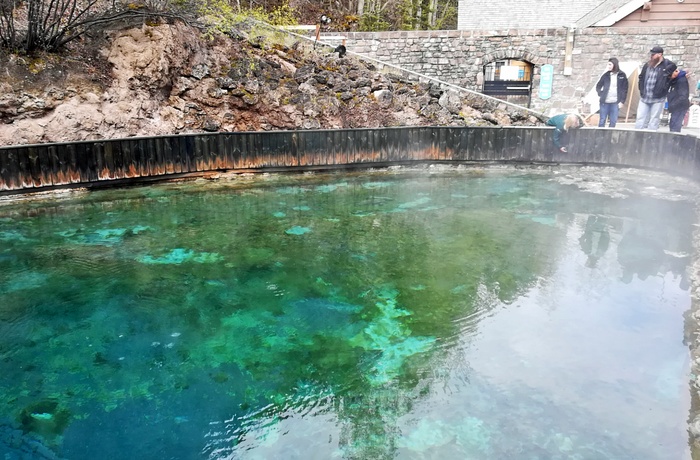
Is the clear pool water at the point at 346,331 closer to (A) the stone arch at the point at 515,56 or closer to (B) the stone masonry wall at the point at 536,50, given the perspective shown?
(B) the stone masonry wall at the point at 536,50

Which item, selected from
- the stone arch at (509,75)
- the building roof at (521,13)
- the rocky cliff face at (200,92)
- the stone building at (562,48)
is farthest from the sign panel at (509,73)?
the rocky cliff face at (200,92)

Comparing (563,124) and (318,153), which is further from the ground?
(563,124)

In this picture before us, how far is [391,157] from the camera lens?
15008mm

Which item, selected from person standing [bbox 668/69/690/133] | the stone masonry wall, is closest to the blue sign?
the stone masonry wall

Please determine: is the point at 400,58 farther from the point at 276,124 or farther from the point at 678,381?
the point at 678,381

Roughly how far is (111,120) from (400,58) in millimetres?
10441

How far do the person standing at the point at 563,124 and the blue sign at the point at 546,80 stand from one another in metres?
5.96

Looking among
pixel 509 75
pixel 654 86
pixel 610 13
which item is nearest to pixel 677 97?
pixel 654 86

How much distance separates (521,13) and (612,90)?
9354 millimetres

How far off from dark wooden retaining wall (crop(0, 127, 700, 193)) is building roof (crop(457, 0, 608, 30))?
29.4ft

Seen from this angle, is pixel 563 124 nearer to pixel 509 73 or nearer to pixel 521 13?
pixel 521 13

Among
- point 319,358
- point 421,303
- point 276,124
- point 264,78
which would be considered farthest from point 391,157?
point 319,358

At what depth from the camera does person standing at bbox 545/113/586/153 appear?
1391 cm

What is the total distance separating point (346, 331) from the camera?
629 centimetres
